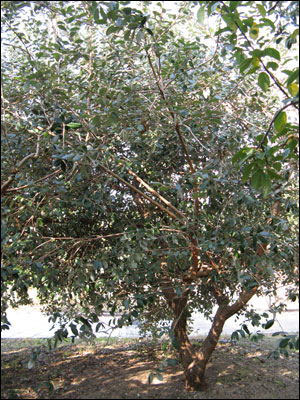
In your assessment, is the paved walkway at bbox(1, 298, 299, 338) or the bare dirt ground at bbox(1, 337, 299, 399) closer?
the bare dirt ground at bbox(1, 337, 299, 399)

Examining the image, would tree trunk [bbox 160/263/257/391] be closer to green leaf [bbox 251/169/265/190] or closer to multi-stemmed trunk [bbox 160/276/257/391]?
multi-stemmed trunk [bbox 160/276/257/391]

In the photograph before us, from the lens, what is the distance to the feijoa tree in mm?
2967

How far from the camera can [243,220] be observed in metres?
4.07

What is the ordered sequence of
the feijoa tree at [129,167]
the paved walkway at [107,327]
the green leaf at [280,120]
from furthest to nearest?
1. the paved walkway at [107,327]
2. the feijoa tree at [129,167]
3. the green leaf at [280,120]

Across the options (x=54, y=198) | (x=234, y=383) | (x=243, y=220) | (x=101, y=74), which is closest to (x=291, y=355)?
(x=234, y=383)

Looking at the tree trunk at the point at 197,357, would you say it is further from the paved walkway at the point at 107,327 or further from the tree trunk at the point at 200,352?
the paved walkway at the point at 107,327

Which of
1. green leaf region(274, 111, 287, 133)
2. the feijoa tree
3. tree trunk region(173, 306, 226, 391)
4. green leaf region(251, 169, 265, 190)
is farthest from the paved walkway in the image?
green leaf region(274, 111, 287, 133)

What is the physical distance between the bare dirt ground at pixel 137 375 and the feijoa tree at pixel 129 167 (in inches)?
43.3

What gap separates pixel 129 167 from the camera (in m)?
3.57

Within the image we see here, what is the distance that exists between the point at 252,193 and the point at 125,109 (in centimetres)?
133

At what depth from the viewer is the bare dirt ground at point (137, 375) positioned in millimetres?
4785

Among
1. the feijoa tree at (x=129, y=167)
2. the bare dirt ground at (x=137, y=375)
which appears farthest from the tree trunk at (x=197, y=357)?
the feijoa tree at (x=129, y=167)

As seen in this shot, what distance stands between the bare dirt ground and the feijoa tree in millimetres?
1100

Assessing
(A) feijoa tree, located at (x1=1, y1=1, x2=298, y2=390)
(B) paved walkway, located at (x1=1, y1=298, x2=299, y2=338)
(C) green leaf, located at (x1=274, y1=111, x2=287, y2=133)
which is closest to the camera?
(C) green leaf, located at (x1=274, y1=111, x2=287, y2=133)
